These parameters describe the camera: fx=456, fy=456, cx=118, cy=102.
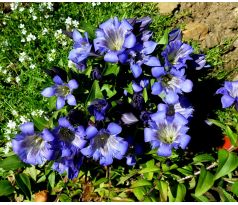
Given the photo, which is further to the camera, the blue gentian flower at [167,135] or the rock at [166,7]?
the rock at [166,7]

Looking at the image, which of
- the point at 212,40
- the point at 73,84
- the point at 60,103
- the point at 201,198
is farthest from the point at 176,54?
the point at 212,40

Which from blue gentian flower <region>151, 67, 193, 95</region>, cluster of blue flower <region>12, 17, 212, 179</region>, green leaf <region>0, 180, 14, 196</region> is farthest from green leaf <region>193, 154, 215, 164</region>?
green leaf <region>0, 180, 14, 196</region>

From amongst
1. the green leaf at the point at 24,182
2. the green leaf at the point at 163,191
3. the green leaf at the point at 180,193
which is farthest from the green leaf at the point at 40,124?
the green leaf at the point at 180,193

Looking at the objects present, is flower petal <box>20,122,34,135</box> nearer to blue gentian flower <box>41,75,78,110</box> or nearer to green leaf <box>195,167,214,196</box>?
blue gentian flower <box>41,75,78,110</box>

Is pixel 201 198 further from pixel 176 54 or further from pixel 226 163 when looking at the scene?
pixel 176 54

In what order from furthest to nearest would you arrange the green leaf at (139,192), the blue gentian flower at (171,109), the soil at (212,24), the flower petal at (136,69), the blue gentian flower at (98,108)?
the soil at (212,24) < the green leaf at (139,192) < the blue gentian flower at (171,109) < the flower petal at (136,69) < the blue gentian flower at (98,108)

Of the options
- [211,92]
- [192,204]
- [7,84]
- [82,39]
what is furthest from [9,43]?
[192,204]

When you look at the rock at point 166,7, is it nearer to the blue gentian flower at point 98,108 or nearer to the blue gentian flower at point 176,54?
the blue gentian flower at point 176,54
